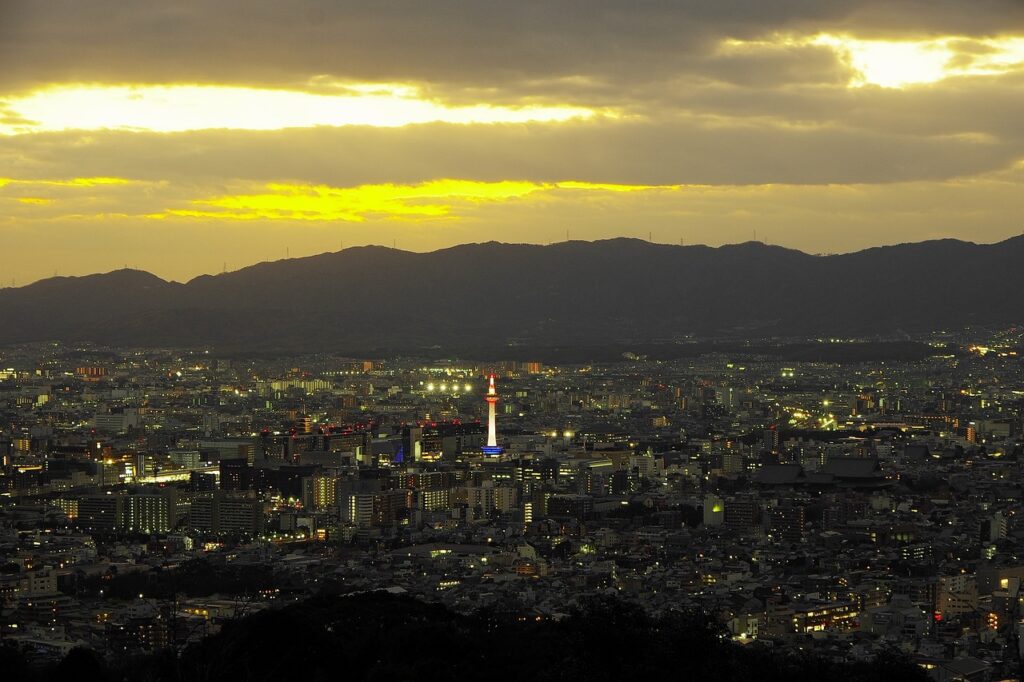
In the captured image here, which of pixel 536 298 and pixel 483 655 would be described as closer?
pixel 483 655

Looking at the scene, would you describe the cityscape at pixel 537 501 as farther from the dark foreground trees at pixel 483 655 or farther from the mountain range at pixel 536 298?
the mountain range at pixel 536 298

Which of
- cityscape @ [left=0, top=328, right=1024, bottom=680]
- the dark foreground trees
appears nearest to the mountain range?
cityscape @ [left=0, top=328, right=1024, bottom=680]

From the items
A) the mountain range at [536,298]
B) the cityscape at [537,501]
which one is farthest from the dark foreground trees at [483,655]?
the mountain range at [536,298]

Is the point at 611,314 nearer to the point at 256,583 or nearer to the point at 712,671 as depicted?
the point at 256,583

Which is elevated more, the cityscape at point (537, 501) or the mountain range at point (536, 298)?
the mountain range at point (536, 298)

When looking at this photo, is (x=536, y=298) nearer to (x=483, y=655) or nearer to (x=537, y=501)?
(x=537, y=501)

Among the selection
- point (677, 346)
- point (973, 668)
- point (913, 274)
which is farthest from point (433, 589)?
point (913, 274)

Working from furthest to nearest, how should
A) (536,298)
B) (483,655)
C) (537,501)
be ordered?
(536,298), (537,501), (483,655)

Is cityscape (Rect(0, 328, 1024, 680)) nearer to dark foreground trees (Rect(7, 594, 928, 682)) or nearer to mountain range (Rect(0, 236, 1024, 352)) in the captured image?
dark foreground trees (Rect(7, 594, 928, 682))

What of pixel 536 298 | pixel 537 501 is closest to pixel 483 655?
pixel 537 501
